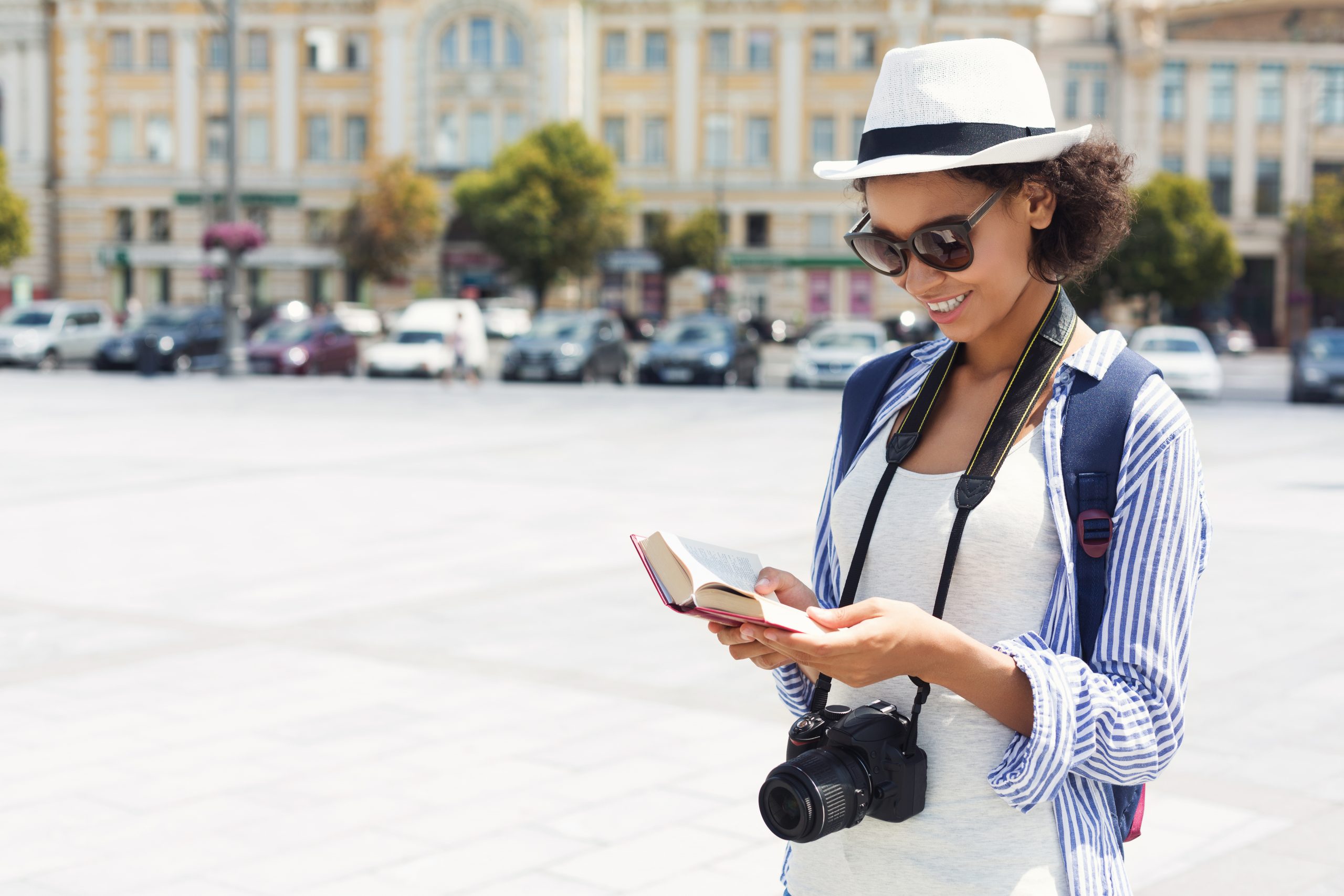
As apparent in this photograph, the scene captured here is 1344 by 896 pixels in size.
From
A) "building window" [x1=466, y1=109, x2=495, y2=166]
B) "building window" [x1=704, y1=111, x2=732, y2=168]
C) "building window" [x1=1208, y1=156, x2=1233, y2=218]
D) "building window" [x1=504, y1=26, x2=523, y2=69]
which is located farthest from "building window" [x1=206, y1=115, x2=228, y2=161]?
"building window" [x1=1208, y1=156, x2=1233, y2=218]

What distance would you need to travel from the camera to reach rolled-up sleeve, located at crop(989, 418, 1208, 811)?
188 cm

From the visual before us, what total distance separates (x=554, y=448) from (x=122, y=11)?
178ft

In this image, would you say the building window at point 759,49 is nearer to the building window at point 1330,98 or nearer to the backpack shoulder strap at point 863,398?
the building window at point 1330,98

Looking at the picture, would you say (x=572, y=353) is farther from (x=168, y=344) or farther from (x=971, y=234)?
(x=971, y=234)

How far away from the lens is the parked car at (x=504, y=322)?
180 ft

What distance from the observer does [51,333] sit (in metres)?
35.6

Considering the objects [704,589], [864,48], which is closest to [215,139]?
[864,48]

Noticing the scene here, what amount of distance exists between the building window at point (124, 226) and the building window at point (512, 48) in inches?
657

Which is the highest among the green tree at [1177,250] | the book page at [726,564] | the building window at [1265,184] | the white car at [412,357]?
the building window at [1265,184]

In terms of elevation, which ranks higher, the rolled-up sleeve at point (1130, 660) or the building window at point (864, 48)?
the building window at point (864, 48)

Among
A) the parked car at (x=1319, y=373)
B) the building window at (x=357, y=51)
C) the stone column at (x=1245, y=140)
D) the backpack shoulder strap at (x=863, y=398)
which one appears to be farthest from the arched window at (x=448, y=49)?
the backpack shoulder strap at (x=863, y=398)

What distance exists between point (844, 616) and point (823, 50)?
2503 inches

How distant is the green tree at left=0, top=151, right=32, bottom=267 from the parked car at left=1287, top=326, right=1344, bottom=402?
44836 millimetres

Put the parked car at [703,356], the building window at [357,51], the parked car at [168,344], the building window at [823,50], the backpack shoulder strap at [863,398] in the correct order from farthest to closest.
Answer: the building window at [357,51]
the building window at [823,50]
the parked car at [168,344]
the parked car at [703,356]
the backpack shoulder strap at [863,398]
